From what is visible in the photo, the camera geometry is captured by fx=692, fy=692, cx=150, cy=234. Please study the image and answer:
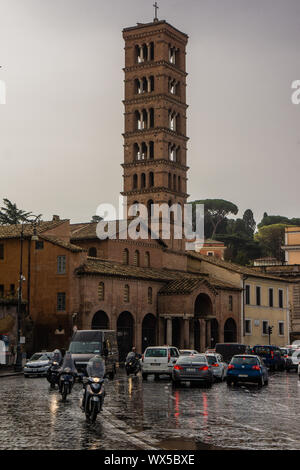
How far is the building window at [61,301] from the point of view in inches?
2077

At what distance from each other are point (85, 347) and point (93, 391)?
15.9m

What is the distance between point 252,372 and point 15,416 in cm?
1463

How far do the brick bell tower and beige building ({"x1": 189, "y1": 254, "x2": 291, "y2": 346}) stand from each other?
8.82 meters

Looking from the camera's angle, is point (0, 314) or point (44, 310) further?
point (44, 310)

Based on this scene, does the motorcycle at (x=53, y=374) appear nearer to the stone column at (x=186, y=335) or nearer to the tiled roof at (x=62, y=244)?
the tiled roof at (x=62, y=244)

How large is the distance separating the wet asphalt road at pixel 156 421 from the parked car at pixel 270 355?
1936 centimetres

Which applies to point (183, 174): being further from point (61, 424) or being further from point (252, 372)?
Result: point (61, 424)

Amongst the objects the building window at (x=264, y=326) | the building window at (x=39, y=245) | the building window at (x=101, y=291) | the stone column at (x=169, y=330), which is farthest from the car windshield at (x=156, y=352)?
the building window at (x=264, y=326)

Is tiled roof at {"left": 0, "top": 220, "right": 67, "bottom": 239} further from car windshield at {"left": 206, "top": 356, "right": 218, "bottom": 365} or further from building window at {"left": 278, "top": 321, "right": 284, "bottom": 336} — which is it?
building window at {"left": 278, "top": 321, "right": 284, "bottom": 336}

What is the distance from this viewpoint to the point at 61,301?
174 ft

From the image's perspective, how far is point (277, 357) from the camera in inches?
1866

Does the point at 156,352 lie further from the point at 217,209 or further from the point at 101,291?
the point at 217,209

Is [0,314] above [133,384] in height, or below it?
above
